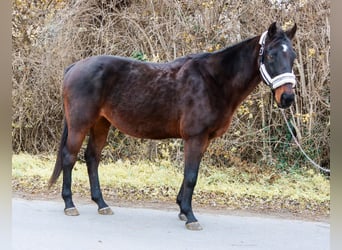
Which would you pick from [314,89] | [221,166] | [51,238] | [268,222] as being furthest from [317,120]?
[51,238]

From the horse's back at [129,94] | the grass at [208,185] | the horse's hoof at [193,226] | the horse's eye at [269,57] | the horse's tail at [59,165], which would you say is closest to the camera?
the horse's eye at [269,57]

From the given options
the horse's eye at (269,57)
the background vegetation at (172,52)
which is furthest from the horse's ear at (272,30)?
the background vegetation at (172,52)

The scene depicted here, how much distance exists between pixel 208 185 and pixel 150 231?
8.53 ft

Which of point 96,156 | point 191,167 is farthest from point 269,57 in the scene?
point 96,156

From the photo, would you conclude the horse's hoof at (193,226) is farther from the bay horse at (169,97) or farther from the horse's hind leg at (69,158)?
the horse's hind leg at (69,158)

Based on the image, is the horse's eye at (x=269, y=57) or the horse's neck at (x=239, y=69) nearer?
the horse's eye at (x=269, y=57)

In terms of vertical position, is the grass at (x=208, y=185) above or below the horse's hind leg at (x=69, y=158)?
below

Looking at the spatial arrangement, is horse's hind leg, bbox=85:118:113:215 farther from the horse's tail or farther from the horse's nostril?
the horse's nostril

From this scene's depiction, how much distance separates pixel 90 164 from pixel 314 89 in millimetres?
4357

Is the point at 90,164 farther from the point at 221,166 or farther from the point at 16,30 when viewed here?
the point at 16,30

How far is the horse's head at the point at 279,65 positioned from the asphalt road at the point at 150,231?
1.32 m

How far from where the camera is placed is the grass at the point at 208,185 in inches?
210

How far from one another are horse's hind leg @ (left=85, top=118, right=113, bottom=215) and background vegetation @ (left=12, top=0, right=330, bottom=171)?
2.70 metres

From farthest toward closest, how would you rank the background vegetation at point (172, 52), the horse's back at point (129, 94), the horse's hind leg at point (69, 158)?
the background vegetation at point (172, 52), the horse's hind leg at point (69, 158), the horse's back at point (129, 94)
